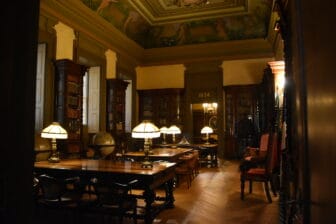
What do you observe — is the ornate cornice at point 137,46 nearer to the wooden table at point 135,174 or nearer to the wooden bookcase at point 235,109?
the wooden bookcase at point 235,109

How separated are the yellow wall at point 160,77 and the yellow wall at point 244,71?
2.10m

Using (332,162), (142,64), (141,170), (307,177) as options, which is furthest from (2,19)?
(142,64)

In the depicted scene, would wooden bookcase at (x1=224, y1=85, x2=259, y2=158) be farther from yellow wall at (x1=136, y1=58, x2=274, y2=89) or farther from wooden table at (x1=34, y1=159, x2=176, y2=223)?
wooden table at (x1=34, y1=159, x2=176, y2=223)

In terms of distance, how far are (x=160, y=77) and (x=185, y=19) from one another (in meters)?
3.00

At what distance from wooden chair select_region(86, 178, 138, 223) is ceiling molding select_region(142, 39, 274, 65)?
1041 centimetres

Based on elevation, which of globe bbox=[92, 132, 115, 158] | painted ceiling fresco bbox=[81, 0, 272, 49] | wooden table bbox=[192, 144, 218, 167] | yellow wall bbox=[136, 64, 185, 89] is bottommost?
wooden table bbox=[192, 144, 218, 167]

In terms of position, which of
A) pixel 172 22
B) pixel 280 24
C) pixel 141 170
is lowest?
pixel 141 170

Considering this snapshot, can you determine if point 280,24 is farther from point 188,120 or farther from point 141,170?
point 188,120

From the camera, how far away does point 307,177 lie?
54.8 inches

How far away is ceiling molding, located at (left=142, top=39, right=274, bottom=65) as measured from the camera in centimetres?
1247

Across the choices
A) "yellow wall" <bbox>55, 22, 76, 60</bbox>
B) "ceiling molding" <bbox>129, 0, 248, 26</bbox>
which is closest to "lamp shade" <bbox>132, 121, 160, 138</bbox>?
"yellow wall" <bbox>55, 22, 76, 60</bbox>

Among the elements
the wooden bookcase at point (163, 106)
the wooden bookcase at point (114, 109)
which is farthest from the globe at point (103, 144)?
the wooden bookcase at point (163, 106)

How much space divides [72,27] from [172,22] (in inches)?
205

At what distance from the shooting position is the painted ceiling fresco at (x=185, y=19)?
10792 mm
